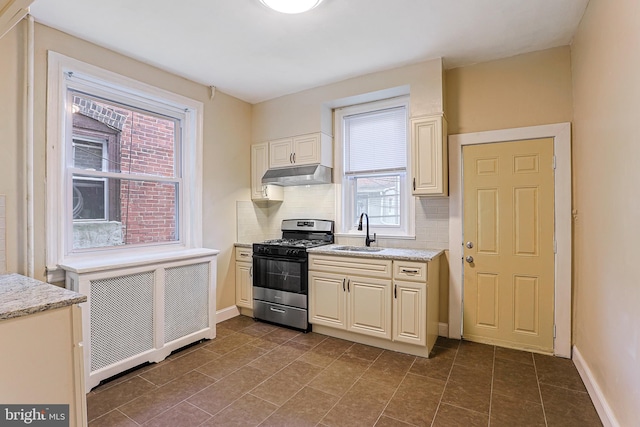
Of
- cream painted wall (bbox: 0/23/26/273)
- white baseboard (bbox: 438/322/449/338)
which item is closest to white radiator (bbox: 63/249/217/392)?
cream painted wall (bbox: 0/23/26/273)

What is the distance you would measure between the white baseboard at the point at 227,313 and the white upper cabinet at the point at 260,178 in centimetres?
140

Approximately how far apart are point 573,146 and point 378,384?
2.51 m

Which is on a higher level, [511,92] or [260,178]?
[511,92]

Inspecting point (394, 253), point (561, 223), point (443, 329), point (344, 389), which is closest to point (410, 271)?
point (394, 253)

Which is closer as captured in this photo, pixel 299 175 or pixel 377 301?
pixel 377 301

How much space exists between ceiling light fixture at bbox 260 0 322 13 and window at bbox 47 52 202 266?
1636 mm

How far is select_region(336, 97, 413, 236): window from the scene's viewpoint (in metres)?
3.52

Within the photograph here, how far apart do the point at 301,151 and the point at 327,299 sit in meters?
1.72

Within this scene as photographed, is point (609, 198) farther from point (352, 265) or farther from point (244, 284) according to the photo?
point (244, 284)

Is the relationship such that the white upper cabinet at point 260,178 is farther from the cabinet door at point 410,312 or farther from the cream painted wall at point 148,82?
the cabinet door at point 410,312

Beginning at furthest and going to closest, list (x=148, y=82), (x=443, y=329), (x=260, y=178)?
1. (x=260, y=178)
2. (x=443, y=329)
3. (x=148, y=82)

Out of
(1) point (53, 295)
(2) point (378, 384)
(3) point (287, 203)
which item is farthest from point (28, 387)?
(3) point (287, 203)

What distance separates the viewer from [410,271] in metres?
2.81

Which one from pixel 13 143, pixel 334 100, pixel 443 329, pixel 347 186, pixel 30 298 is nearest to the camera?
pixel 30 298
